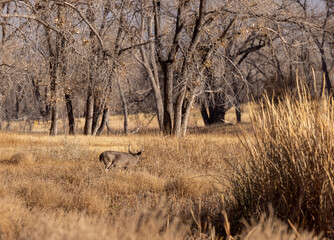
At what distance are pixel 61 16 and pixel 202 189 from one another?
7.54 m

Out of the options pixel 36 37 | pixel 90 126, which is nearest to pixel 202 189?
pixel 36 37

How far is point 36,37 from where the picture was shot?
1038cm

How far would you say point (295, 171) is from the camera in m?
3.88

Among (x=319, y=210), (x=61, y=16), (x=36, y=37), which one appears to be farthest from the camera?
(x=61, y=16)

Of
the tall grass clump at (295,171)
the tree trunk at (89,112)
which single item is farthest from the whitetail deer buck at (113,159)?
the tree trunk at (89,112)

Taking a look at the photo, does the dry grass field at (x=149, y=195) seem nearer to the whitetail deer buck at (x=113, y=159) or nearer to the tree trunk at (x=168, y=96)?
→ the whitetail deer buck at (x=113, y=159)

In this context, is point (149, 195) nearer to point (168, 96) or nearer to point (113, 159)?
point (113, 159)

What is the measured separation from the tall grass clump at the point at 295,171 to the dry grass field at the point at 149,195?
0.02m

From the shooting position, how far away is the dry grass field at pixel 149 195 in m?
3.06

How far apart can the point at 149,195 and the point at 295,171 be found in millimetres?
2610

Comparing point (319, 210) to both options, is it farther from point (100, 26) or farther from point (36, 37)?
point (100, 26)

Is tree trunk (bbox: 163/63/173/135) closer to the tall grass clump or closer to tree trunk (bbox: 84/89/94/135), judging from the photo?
tree trunk (bbox: 84/89/94/135)

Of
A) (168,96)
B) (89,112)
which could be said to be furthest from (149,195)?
(89,112)

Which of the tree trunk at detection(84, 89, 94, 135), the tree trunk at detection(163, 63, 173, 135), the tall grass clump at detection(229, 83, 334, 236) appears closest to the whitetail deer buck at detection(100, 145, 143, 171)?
the tall grass clump at detection(229, 83, 334, 236)
